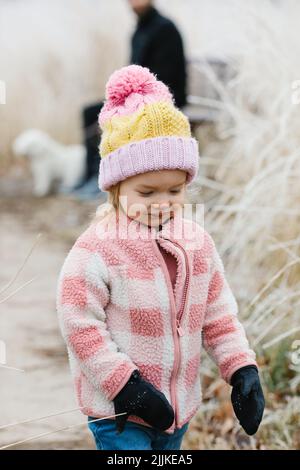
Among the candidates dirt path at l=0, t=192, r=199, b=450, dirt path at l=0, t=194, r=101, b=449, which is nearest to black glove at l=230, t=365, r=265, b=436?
dirt path at l=0, t=192, r=199, b=450

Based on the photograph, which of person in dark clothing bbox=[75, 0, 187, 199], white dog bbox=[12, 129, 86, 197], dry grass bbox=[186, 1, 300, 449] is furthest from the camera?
white dog bbox=[12, 129, 86, 197]

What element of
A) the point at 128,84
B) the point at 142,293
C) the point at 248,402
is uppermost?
the point at 128,84

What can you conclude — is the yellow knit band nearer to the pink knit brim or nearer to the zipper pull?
the pink knit brim

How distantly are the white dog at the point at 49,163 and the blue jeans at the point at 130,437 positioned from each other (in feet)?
17.7

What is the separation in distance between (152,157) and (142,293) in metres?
0.33

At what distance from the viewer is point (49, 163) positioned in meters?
7.45

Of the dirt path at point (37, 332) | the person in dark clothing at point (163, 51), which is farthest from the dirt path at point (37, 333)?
the person in dark clothing at point (163, 51)

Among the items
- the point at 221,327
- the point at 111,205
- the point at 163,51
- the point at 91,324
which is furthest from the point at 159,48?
the point at 91,324

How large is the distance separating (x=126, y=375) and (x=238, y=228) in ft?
5.54

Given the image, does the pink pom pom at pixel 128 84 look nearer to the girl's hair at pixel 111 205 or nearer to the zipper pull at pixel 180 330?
the girl's hair at pixel 111 205

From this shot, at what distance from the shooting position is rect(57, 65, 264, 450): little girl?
1969 millimetres

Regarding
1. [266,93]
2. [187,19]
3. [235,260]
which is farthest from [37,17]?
[235,260]

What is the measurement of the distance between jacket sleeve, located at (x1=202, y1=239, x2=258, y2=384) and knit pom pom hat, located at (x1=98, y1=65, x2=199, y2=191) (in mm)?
288

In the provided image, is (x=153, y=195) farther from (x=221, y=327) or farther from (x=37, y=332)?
(x=37, y=332)
